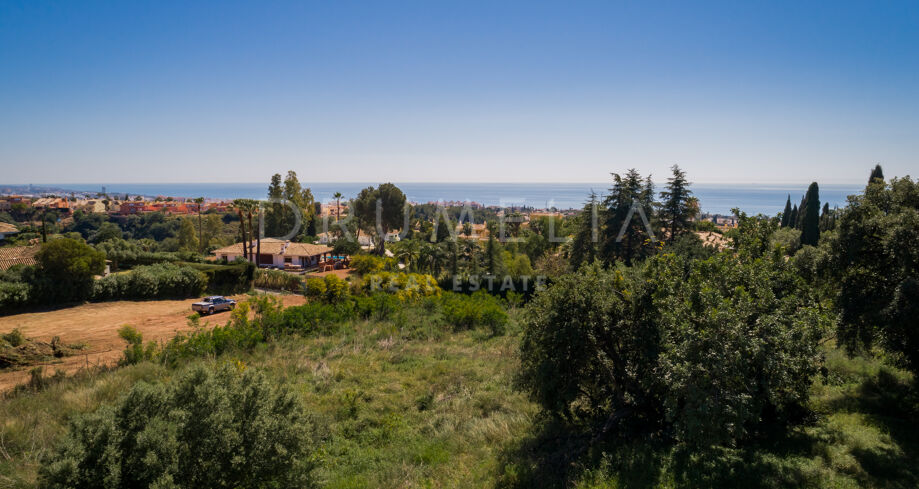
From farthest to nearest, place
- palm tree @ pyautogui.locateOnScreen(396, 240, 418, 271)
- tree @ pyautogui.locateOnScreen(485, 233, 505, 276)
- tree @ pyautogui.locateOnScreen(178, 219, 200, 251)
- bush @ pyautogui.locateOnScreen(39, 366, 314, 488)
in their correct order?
tree @ pyautogui.locateOnScreen(178, 219, 200, 251), palm tree @ pyautogui.locateOnScreen(396, 240, 418, 271), tree @ pyautogui.locateOnScreen(485, 233, 505, 276), bush @ pyautogui.locateOnScreen(39, 366, 314, 488)

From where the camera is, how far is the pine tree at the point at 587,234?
26.3 m

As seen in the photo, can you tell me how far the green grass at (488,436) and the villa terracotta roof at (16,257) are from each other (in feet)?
62.5

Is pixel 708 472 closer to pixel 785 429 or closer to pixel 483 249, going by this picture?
pixel 785 429

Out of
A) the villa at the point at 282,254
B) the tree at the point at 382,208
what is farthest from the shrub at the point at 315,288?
the tree at the point at 382,208

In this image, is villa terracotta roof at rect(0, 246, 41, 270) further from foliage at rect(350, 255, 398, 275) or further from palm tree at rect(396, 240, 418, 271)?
palm tree at rect(396, 240, 418, 271)

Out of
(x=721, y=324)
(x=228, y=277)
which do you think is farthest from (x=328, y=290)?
(x=721, y=324)

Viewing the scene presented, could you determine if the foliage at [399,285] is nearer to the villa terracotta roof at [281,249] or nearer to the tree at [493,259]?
the tree at [493,259]

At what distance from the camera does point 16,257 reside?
898 inches

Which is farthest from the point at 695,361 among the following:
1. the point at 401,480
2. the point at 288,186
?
the point at 288,186

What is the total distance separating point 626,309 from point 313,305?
13.6 meters

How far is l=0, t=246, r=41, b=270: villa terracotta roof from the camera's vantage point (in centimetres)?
2181

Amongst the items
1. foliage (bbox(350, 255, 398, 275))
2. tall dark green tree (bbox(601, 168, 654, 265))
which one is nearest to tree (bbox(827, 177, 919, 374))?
tall dark green tree (bbox(601, 168, 654, 265))

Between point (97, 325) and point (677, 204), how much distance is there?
100.0ft

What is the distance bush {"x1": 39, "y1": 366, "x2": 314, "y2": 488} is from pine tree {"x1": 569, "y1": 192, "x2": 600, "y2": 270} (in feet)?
76.0
